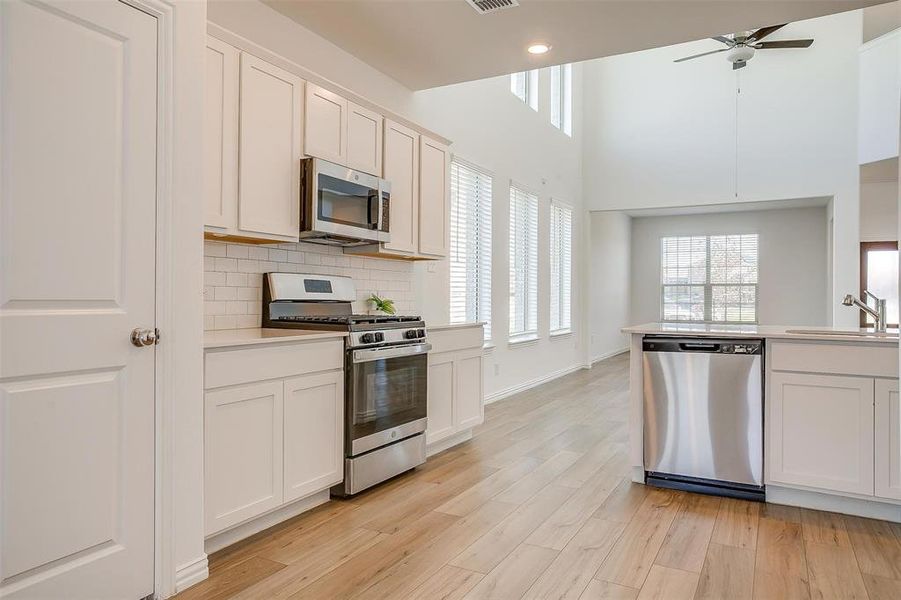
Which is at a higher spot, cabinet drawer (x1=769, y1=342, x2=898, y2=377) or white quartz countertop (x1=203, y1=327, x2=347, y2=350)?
white quartz countertop (x1=203, y1=327, x2=347, y2=350)

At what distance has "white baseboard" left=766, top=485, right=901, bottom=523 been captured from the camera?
289cm

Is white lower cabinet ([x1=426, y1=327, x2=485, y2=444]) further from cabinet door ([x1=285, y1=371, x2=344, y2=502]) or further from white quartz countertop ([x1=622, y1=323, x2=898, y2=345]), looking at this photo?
white quartz countertop ([x1=622, y1=323, x2=898, y2=345])

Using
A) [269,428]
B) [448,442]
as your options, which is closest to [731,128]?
[448,442]

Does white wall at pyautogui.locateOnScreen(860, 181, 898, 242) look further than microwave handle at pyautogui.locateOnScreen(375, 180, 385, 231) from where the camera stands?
Yes

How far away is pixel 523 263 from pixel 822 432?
4033mm

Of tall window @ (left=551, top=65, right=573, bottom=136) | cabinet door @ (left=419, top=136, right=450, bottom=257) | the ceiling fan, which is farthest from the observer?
tall window @ (left=551, top=65, right=573, bottom=136)

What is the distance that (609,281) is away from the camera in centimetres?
1027

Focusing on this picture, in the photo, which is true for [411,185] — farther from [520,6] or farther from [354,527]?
[354,527]

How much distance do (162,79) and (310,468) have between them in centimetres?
185

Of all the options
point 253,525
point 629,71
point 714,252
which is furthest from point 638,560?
point 714,252

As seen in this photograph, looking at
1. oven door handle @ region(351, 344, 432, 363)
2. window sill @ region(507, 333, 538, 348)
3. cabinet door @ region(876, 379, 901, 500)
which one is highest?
oven door handle @ region(351, 344, 432, 363)

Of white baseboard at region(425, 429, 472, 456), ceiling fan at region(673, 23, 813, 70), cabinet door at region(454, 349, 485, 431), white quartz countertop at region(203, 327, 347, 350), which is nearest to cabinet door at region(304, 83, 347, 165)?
white quartz countertop at region(203, 327, 347, 350)

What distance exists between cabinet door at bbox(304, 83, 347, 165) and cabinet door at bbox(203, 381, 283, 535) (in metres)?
1.41

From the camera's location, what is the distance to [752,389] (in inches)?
124
